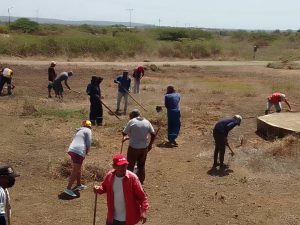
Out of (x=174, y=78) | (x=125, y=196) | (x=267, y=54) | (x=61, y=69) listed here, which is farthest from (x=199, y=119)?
(x=267, y=54)

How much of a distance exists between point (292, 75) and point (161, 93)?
36.7ft

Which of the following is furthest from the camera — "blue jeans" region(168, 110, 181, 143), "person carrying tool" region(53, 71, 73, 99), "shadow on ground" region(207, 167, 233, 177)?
"person carrying tool" region(53, 71, 73, 99)

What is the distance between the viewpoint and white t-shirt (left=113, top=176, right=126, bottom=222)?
527 centimetres

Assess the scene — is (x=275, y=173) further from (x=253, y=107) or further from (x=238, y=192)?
(x=253, y=107)

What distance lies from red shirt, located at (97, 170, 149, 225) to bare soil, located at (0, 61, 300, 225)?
206 cm

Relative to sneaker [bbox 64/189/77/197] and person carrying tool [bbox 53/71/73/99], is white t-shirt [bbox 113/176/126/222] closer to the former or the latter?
sneaker [bbox 64/189/77/197]

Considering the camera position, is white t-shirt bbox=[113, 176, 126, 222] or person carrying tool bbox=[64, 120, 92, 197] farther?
person carrying tool bbox=[64, 120, 92, 197]

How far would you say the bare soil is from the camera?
7.70 metres

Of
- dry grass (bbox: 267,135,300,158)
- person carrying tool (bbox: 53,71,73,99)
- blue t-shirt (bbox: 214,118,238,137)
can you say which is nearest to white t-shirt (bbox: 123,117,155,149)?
blue t-shirt (bbox: 214,118,238,137)

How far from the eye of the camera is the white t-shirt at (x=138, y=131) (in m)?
8.12

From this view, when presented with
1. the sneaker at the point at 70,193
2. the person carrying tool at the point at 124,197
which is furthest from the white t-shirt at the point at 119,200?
the sneaker at the point at 70,193

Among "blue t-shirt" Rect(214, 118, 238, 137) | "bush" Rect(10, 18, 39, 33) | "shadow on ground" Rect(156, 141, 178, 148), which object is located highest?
"bush" Rect(10, 18, 39, 33)

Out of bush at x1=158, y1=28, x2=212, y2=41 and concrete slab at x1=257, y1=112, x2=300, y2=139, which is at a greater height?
bush at x1=158, y1=28, x2=212, y2=41

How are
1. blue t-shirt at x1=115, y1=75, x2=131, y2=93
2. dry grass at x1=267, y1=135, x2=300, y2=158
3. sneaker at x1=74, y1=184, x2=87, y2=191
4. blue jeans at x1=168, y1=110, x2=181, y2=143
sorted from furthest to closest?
blue t-shirt at x1=115, y1=75, x2=131, y2=93
blue jeans at x1=168, y1=110, x2=181, y2=143
dry grass at x1=267, y1=135, x2=300, y2=158
sneaker at x1=74, y1=184, x2=87, y2=191
